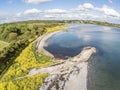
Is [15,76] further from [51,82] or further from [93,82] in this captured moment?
[93,82]

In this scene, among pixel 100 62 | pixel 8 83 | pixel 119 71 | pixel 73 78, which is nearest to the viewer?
pixel 8 83

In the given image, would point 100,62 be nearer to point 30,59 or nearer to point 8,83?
point 30,59

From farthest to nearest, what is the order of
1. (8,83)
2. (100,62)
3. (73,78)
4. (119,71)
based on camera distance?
(100,62) < (119,71) < (73,78) < (8,83)

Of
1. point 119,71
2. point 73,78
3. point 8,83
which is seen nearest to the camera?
point 8,83

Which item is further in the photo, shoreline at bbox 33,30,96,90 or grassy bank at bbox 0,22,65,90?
grassy bank at bbox 0,22,65,90

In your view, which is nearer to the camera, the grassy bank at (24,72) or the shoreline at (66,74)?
the shoreline at (66,74)

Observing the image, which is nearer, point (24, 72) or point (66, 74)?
point (66, 74)

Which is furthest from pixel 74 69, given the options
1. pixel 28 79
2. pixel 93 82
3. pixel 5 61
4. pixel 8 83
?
pixel 5 61

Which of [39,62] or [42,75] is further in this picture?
[39,62]

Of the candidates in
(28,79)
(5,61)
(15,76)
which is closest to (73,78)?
(28,79)
